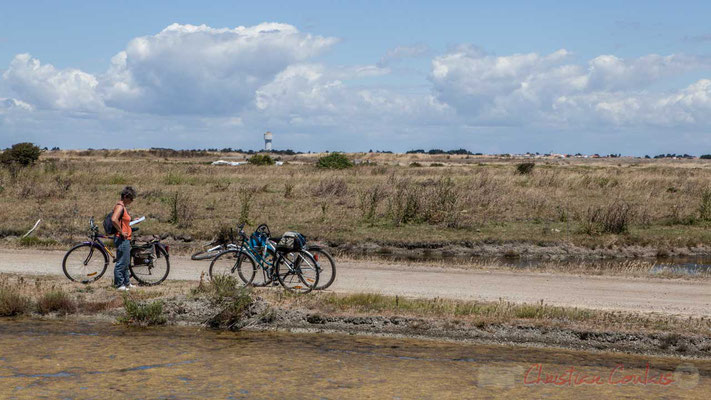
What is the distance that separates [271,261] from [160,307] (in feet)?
7.89

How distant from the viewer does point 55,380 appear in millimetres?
10164

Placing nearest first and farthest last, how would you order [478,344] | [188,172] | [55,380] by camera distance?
[55,380] < [478,344] < [188,172]

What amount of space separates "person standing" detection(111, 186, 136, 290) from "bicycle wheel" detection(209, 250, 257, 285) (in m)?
1.64

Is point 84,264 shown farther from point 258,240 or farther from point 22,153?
point 22,153

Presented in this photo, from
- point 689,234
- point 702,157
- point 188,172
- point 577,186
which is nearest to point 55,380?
point 689,234

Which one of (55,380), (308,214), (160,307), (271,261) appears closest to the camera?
(55,380)

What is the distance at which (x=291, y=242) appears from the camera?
14.6 meters

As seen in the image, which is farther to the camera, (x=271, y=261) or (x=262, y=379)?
(x=271, y=261)

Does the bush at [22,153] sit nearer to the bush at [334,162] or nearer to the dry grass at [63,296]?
the bush at [334,162]

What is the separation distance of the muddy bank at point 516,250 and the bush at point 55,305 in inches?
460

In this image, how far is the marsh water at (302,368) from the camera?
9922 millimetres

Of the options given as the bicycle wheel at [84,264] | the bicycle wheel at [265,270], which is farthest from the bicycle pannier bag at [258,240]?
the bicycle wheel at [84,264]

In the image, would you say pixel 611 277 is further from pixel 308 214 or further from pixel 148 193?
pixel 148 193

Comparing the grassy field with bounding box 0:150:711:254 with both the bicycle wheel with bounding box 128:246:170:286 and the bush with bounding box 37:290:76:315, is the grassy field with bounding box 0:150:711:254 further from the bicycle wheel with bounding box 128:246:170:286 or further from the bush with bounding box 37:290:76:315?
the bush with bounding box 37:290:76:315
